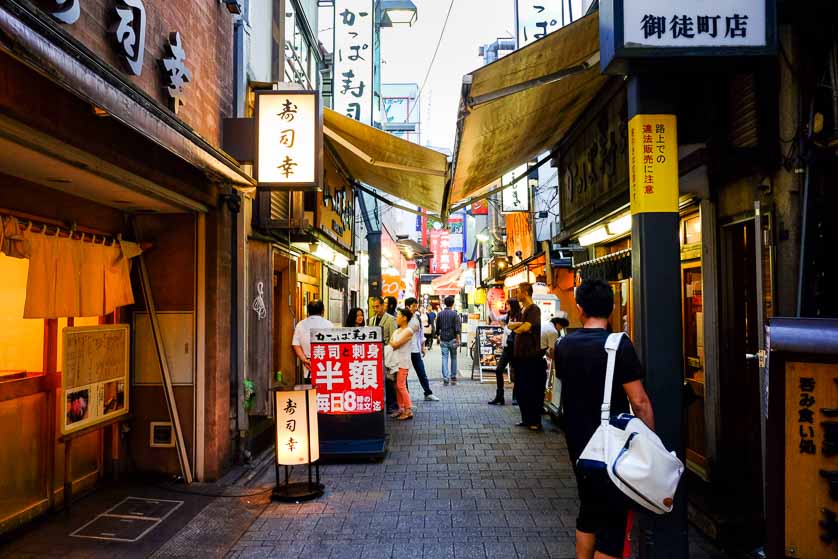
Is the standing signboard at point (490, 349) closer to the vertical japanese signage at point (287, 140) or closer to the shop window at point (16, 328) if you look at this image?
the vertical japanese signage at point (287, 140)

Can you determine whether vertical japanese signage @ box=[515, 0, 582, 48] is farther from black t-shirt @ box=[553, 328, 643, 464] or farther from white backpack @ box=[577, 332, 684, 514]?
white backpack @ box=[577, 332, 684, 514]

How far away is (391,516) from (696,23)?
491cm

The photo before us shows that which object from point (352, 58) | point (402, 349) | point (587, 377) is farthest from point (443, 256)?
point (587, 377)

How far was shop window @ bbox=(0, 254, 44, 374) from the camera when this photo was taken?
5801 millimetres

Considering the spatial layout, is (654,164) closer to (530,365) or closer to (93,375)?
(93,375)

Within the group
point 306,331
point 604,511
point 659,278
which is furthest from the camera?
point 306,331

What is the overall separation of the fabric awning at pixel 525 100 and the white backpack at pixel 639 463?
331 cm

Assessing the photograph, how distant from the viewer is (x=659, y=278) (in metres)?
4.16

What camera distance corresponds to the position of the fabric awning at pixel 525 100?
546 centimetres

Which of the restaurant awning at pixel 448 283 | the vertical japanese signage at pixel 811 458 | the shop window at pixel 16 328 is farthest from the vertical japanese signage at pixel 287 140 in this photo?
the restaurant awning at pixel 448 283

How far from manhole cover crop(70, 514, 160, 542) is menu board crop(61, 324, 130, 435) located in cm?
93

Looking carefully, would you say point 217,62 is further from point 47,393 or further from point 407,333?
point 407,333

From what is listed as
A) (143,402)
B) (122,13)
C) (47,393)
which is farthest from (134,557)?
(122,13)

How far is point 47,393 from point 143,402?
4.27 feet
